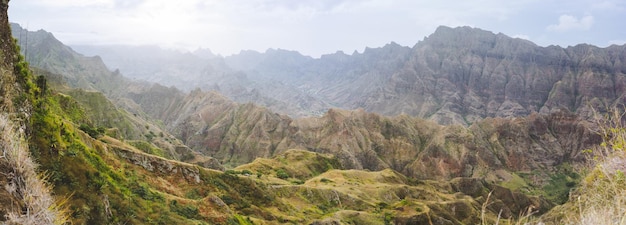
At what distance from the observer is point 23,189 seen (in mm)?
11125

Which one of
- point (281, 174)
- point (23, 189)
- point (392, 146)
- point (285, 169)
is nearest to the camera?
point (23, 189)

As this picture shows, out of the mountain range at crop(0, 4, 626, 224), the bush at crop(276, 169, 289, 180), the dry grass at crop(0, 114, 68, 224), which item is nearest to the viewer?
the dry grass at crop(0, 114, 68, 224)

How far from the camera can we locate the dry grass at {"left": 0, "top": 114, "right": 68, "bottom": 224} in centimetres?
1060

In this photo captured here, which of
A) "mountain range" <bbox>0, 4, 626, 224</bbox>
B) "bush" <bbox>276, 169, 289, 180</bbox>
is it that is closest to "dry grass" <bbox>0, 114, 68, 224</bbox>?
"mountain range" <bbox>0, 4, 626, 224</bbox>

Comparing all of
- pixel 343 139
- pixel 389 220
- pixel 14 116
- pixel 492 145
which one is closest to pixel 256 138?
pixel 343 139

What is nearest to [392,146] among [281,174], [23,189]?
[281,174]

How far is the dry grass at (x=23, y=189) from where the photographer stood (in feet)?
34.8

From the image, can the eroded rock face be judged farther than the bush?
Yes

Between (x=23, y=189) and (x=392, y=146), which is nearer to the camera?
(x=23, y=189)

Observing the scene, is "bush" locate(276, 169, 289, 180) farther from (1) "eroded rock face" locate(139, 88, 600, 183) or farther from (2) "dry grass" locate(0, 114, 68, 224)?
(1) "eroded rock face" locate(139, 88, 600, 183)

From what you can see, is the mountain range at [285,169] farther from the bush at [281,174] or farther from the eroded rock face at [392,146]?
the bush at [281,174]

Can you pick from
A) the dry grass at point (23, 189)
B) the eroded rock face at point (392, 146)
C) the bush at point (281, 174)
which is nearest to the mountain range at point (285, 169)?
the eroded rock face at point (392, 146)

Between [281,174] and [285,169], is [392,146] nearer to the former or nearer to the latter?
[285,169]

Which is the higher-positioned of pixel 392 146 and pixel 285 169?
pixel 285 169
